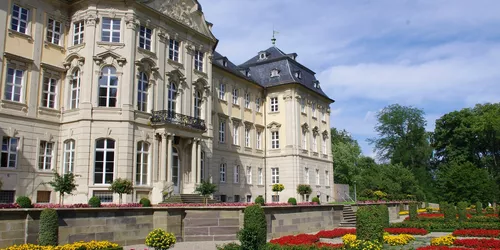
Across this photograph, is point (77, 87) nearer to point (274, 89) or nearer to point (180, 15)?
point (180, 15)

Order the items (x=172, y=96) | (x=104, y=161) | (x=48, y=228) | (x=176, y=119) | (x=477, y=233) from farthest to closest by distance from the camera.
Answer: (x=172, y=96)
(x=176, y=119)
(x=104, y=161)
(x=477, y=233)
(x=48, y=228)

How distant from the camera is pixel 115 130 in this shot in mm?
25734

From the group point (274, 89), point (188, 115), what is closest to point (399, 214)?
point (274, 89)

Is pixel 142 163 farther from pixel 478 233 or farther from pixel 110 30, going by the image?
pixel 478 233

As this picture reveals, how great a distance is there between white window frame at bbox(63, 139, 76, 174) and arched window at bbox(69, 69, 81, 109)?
218 centimetres

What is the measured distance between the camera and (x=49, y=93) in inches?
1030

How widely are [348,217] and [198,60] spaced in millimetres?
15169

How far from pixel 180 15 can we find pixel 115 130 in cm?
994

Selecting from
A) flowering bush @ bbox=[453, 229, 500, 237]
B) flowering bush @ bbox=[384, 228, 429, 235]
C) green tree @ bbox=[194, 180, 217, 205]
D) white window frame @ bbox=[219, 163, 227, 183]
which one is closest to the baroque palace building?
green tree @ bbox=[194, 180, 217, 205]

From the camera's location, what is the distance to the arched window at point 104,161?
25.0 meters

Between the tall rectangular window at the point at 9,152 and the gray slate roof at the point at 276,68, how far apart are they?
20982mm

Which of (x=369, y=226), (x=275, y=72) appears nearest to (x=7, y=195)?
(x=369, y=226)

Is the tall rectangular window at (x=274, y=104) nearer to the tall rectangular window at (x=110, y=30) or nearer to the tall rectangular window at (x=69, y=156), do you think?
the tall rectangular window at (x=110, y=30)

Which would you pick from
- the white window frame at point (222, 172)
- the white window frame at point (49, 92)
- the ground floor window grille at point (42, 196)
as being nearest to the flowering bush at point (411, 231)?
the white window frame at point (222, 172)
